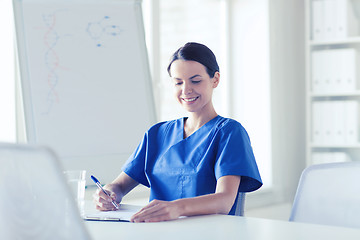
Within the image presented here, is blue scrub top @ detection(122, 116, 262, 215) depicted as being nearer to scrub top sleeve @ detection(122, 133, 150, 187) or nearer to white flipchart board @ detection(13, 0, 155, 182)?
scrub top sleeve @ detection(122, 133, 150, 187)

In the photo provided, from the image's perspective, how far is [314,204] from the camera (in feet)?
5.04

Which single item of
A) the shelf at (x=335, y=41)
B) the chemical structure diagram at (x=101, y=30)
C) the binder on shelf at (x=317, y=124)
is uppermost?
the chemical structure diagram at (x=101, y=30)

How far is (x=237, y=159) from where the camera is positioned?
1.53 meters

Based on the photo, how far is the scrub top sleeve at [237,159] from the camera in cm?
151

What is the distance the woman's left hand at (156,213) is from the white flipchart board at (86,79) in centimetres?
95

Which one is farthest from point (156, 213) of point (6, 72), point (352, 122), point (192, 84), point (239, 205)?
point (352, 122)

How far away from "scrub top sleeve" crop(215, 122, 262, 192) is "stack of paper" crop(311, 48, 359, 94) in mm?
2205

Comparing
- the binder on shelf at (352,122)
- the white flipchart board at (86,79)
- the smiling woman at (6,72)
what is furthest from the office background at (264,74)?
the smiling woman at (6,72)

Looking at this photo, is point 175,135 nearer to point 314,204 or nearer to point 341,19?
point 314,204

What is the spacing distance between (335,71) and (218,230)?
274 cm

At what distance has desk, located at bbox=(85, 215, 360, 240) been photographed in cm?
108

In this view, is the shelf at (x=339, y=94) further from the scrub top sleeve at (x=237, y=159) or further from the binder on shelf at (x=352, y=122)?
the scrub top sleeve at (x=237, y=159)

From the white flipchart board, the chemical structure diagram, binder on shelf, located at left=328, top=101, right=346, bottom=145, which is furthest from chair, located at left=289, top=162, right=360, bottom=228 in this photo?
binder on shelf, located at left=328, top=101, right=346, bottom=145

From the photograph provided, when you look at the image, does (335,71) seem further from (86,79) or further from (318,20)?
(86,79)
